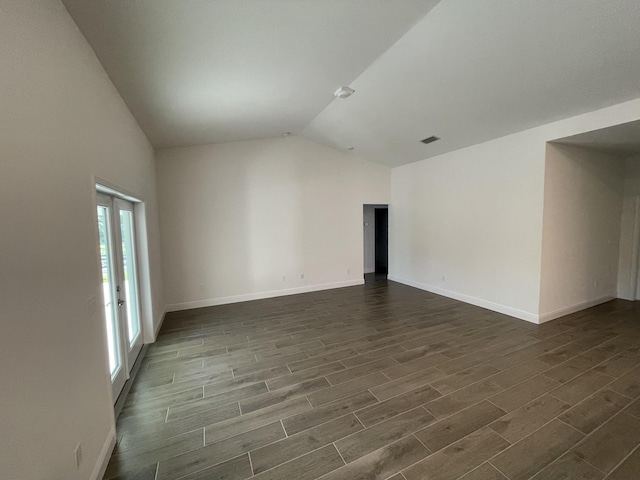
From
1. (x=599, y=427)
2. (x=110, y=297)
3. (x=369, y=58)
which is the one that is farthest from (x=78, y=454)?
(x=369, y=58)

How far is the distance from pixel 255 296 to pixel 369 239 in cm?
401

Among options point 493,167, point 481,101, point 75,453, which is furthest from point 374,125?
point 75,453

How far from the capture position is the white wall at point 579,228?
12.8ft

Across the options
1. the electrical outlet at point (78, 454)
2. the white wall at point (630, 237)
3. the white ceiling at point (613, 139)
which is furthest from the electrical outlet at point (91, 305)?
the white wall at point (630, 237)

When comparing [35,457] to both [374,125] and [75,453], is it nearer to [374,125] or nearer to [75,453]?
[75,453]

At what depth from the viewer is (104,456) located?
1747mm

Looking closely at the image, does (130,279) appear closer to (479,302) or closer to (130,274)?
(130,274)

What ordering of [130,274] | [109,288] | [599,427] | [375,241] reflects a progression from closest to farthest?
[599,427] < [109,288] < [130,274] < [375,241]

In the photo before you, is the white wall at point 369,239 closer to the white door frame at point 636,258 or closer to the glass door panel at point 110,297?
the white door frame at point 636,258

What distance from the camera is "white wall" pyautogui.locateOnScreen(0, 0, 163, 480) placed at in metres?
1.03

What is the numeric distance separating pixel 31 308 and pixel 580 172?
638 centimetres

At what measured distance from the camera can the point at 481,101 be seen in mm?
3357

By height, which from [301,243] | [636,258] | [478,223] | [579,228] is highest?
[478,223]

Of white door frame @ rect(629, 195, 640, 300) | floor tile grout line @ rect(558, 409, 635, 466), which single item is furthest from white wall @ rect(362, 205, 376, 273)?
floor tile grout line @ rect(558, 409, 635, 466)
